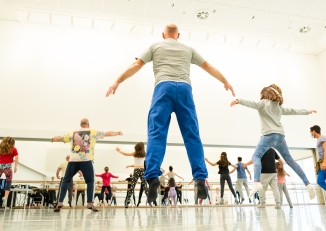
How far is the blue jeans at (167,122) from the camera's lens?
218 cm

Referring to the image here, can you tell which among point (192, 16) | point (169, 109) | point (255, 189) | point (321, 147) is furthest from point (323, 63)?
point (169, 109)

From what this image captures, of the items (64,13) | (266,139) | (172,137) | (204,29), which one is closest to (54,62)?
(64,13)

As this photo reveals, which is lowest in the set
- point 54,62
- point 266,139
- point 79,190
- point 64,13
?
point 79,190

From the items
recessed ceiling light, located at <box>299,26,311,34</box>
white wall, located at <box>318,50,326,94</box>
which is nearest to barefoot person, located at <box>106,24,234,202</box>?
recessed ceiling light, located at <box>299,26,311,34</box>

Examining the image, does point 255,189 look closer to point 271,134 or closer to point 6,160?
point 271,134

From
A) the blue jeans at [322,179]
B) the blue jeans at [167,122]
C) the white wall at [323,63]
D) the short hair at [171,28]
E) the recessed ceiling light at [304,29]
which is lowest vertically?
the blue jeans at [322,179]

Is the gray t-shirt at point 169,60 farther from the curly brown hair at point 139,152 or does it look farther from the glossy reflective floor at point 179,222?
the curly brown hair at point 139,152

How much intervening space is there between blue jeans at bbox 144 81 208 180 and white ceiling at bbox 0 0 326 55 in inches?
336

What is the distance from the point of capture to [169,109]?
2303 millimetres

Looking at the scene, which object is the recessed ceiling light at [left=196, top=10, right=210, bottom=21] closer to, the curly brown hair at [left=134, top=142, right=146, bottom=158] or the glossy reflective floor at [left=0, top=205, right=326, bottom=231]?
the curly brown hair at [left=134, top=142, right=146, bottom=158]

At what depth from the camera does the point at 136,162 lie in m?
6.75

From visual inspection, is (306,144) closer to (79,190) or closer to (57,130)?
(79,190)

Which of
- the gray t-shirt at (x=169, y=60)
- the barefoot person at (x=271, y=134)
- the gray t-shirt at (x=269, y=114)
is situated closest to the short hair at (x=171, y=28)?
the gray t-shirt at (x=169, y=60)

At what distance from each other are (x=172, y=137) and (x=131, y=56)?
3809mm
